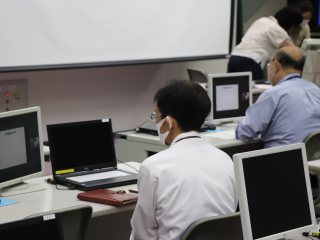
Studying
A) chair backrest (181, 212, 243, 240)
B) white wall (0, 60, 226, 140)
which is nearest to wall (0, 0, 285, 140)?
white wall (0, 60, 226, 140)

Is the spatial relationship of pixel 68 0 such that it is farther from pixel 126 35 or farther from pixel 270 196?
pixel 270 196

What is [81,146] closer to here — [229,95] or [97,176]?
[97,176]

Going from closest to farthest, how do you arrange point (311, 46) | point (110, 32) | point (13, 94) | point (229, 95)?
point (13, 94) < point (229, 95) < point (311, 46) < point (110, 32)

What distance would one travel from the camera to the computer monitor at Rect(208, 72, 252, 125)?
217 inches

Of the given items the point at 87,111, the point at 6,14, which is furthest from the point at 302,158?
the point at 87,111

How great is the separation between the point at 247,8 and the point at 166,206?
24.1 ft

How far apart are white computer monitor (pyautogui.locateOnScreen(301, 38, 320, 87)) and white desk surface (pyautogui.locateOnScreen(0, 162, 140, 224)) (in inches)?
101

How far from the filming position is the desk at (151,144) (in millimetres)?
4945

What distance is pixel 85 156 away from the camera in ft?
12.3

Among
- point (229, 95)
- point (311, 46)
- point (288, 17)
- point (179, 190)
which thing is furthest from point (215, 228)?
point (288, 17)

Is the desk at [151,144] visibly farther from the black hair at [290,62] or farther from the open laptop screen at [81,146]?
the open laptop screen at [81,146]

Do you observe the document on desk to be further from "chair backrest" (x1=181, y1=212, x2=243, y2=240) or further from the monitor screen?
the monitor screen

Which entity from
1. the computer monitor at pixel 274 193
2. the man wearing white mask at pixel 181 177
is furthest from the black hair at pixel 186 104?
the computer monitor at pixel 274 193

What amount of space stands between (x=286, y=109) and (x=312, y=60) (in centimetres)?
116
